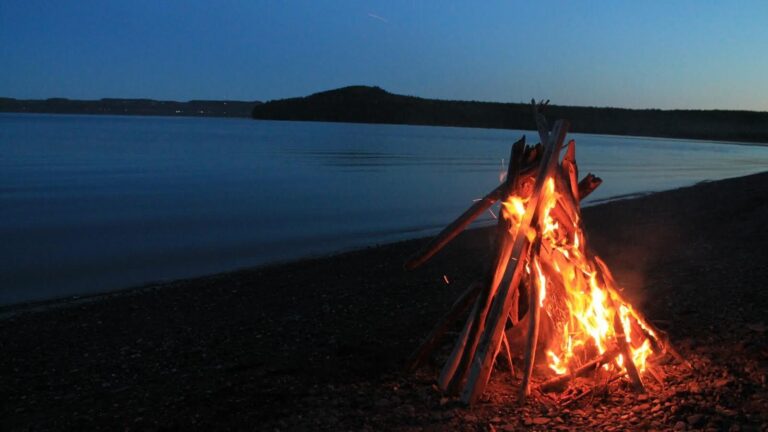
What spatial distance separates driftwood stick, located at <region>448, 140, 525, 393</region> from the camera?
181 inches

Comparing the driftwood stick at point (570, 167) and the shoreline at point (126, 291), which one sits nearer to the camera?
the driftwood stick at point (570, 167)

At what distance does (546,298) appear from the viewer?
509 centimetres

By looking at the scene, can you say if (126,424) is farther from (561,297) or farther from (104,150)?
(104,150)

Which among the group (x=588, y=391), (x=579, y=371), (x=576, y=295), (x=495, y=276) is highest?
(x=495, y=276)

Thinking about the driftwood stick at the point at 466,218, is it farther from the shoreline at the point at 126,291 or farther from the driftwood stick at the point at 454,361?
the shoreline at the point at 126,291

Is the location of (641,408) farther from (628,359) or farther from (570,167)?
(570,167)

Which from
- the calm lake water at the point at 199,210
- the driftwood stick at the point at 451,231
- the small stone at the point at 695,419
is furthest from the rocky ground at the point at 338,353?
the calm lake water at the point at 199,210

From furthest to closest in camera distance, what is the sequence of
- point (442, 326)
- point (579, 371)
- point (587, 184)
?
point (587, 184)
point (442, 326)
point (579, 371)

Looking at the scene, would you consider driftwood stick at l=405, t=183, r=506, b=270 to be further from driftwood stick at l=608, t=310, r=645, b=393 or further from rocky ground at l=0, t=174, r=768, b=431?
driftwood stick at l=608, t=310, r=645, b=393

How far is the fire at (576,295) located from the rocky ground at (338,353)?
1.05 ft

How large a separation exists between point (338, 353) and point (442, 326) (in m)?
1.31

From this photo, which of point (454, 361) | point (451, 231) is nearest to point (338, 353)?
point (454, 361)

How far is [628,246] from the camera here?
35.2ft

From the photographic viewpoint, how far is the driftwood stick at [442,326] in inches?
197
